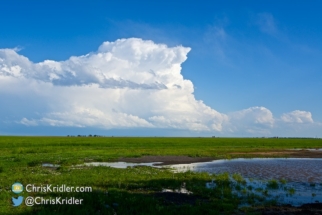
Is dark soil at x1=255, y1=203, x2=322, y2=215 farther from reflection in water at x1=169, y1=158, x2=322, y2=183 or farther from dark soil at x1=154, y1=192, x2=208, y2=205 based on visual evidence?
reflection in water at x1=169, y1=158, x2=322, y2=183

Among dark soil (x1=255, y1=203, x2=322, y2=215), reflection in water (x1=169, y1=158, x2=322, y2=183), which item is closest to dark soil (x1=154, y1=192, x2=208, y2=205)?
dark soil (x1=255, y1=203, x2=322, y2=215)

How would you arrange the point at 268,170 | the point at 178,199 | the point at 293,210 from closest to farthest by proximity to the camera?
the point at 293,210
the point at 178,199
the point at 268,170

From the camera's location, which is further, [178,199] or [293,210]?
[178,199]

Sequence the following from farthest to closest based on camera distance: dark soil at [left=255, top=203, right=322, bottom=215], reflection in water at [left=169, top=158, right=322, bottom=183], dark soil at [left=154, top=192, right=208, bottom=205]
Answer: reflection in water at [left=169, top=158, right=322, bottom=183], dark soil at [left=154, top=192, right=208, bottom=205], dark soil at [left=255, top=203, right=322, bottom=215]

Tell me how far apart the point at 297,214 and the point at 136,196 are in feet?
28.2

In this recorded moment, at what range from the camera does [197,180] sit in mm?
23688

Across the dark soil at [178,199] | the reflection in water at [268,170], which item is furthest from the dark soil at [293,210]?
the reflection in water at [268,170]

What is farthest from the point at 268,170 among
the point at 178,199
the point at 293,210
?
the point at 178,199

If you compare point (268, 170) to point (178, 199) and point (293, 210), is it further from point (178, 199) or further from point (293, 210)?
point (178, 199)

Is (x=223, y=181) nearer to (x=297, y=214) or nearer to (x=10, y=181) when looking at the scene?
(x=297, y=214)

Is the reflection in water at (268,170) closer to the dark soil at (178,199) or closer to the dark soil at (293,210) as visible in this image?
the dark soil at (293,210)

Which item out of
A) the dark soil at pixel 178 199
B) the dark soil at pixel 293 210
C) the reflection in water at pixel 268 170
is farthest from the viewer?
the reflection in water at pixel 268 170

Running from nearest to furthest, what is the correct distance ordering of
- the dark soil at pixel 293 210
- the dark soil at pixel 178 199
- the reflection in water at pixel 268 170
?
the dark soil at pixel 293 210, the dark soil at pixel 178 199, the reflection in water at pixel 268 170

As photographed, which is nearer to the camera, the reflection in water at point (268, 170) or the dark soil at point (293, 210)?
the dark soil at point (293, 210)
